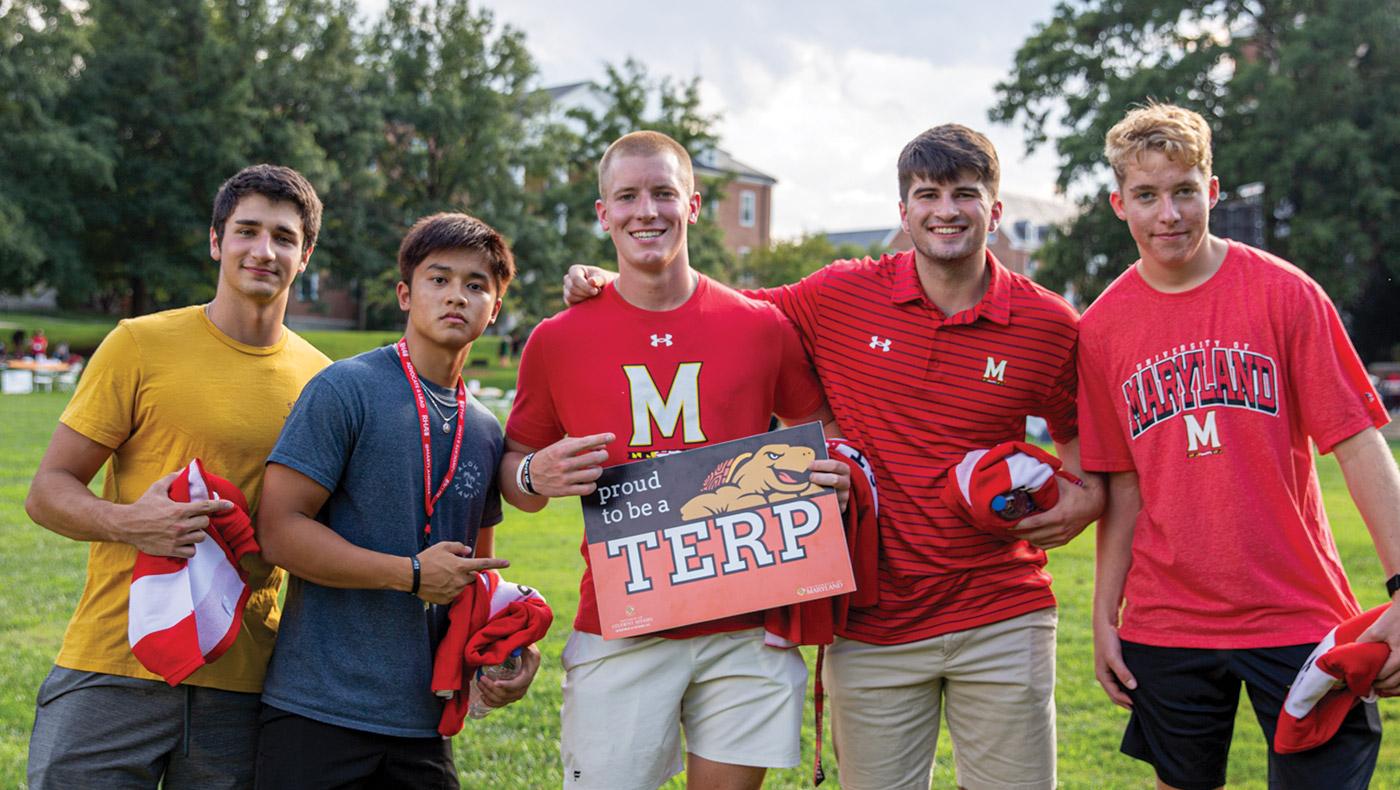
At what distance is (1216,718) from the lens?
3.59m

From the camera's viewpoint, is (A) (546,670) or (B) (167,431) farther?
(A) (546,670)

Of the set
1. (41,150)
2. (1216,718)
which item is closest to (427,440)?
(1216,718)

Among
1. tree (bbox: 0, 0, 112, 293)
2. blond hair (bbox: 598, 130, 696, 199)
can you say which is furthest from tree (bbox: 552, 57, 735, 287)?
blond hair (bbox: 598, 130, 696, 199)

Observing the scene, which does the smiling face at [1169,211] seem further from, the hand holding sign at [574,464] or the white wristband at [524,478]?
the white wristband at [524,478]

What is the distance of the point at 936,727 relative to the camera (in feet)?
13.0

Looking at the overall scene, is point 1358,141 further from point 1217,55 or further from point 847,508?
point 847,508

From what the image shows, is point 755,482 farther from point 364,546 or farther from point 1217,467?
point 1217,467

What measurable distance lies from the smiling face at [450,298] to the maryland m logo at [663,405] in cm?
53

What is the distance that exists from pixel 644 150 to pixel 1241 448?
7.13 ft

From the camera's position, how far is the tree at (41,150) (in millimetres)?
36844

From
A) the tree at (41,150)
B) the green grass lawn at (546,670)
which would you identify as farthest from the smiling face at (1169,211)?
the tree at (41,150)

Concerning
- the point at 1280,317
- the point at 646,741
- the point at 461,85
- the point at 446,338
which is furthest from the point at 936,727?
the point at 461,85

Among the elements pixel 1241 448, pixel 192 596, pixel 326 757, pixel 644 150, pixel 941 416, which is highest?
pixel 644 150

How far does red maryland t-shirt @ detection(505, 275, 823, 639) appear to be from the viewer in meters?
3.64
